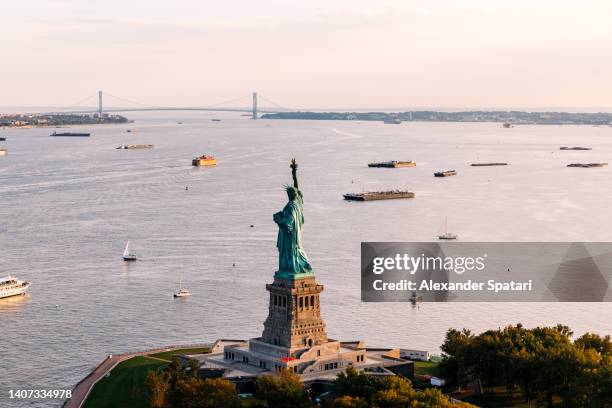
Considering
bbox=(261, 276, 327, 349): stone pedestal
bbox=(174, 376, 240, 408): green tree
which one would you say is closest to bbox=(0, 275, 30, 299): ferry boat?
bbox=(261, 276, 327, 349): stone pedestal

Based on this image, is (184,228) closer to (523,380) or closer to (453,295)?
(453,295)

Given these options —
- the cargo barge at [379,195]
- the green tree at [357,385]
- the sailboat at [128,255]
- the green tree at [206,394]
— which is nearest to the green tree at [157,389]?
the green tree at [206,394]

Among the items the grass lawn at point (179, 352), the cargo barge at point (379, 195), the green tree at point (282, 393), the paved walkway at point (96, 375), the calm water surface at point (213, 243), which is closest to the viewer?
the green tree at point (282, 393)

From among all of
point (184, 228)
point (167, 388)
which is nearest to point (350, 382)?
point (167, 388)

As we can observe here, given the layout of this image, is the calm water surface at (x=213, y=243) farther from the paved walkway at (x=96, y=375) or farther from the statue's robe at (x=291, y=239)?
the statue's robe at (x=291, y=239)

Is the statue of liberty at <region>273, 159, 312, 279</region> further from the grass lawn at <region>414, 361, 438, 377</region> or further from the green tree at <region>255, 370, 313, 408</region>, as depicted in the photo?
the grass lawn at <region>414, 361, 438, 377</region>

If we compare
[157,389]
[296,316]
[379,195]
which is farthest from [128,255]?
[379,195]
